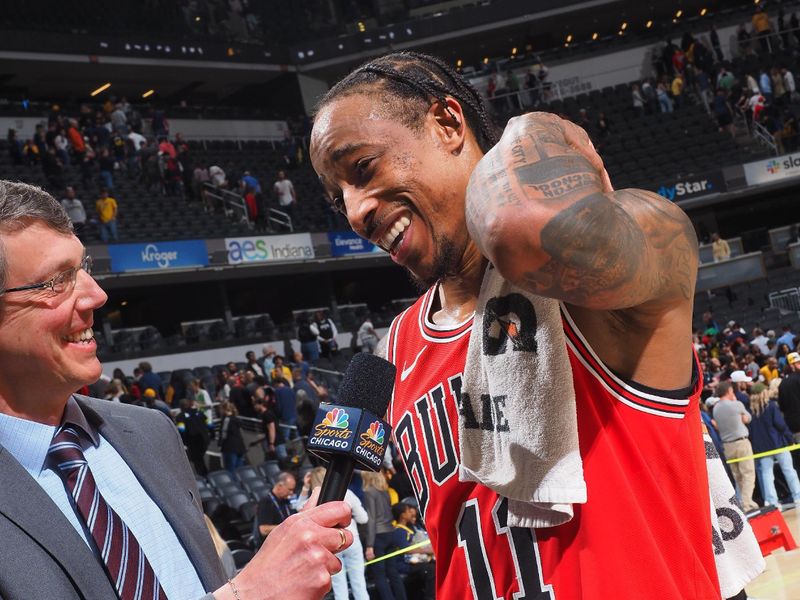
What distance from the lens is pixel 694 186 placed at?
21.4 m

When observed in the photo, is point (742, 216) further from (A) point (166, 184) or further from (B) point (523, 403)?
(B) point (523, 403)

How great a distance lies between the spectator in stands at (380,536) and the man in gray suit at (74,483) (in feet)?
18.3

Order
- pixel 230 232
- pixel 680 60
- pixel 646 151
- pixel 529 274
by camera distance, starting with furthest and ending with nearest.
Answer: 1. pixel 680 60
2. pixel 646 151
3. pixel 230 232
4. pixel 529 274

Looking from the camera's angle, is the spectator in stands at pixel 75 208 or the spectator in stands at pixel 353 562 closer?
the spectator in stands at pixel 353 562

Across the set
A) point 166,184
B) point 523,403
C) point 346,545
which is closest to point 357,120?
point 523,403

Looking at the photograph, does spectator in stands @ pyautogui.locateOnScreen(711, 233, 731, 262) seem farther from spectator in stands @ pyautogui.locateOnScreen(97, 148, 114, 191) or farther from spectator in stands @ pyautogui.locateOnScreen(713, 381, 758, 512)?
spectator in stands @ pyautogui.locateOnScreen(97, 148, 114, 191)

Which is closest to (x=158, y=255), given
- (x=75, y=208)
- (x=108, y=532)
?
(x=75, y=208)

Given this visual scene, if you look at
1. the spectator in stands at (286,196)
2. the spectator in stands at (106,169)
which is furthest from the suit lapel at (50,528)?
the spectator in stands at (286,196)

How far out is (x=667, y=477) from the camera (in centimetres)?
147

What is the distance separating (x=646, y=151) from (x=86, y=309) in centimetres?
2181

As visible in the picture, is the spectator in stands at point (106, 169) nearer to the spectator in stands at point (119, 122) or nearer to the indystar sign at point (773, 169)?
the spectator in stands at point (119, 122)

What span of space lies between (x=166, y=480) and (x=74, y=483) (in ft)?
0.80

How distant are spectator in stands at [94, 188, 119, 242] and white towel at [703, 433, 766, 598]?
1603 cm

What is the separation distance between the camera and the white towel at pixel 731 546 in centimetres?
166
